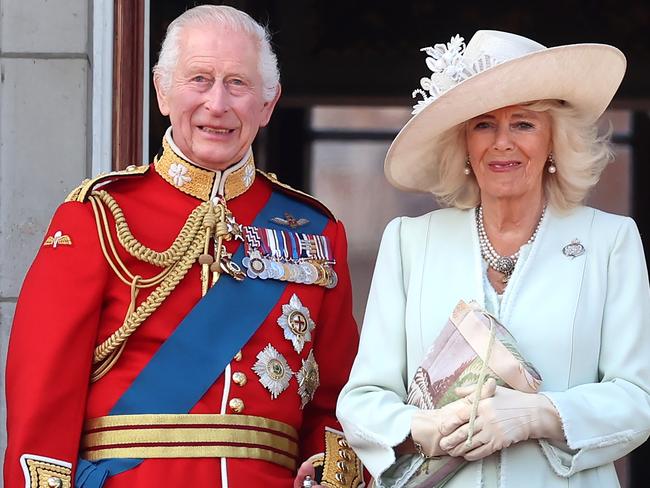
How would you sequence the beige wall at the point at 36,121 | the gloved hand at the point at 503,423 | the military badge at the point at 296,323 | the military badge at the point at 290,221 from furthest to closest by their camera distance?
the beige wall at the point at 36,121 < the military badge at the point at 290,221 < the military badge at the point at 296,323 < the gloved hand at the point at 503,423

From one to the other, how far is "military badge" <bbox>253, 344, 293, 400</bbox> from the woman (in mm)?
234

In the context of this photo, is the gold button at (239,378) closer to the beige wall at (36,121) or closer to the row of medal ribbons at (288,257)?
the row of medal ribbons at (288,257)

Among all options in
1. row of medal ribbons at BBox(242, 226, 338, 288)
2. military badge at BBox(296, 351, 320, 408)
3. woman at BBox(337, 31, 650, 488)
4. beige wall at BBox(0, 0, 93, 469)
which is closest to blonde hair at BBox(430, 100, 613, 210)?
woman at BBox(337, 31, 650, 488)

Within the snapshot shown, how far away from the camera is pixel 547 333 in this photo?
11.2 feet

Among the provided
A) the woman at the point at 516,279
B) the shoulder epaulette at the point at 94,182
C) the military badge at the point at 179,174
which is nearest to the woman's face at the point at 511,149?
the woman at the point at 516,279

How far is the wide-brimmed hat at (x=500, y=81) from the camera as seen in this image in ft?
11.4

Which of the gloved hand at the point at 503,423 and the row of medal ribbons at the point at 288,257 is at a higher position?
the row of medal ribbons at the point at 288,257

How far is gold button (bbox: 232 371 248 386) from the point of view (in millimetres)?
3684

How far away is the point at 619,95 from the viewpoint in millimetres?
8164

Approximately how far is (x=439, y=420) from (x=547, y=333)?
30 centimetres

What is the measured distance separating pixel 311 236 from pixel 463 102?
61 cm

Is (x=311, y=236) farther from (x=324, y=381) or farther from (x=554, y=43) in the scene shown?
(x=554, y=43)

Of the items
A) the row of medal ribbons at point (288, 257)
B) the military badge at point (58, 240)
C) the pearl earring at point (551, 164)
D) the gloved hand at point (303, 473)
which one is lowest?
the gloved hand at point (303, 473)

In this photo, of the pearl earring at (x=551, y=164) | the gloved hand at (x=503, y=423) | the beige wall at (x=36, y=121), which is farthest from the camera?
the beige wall at (x=36, y=121)
